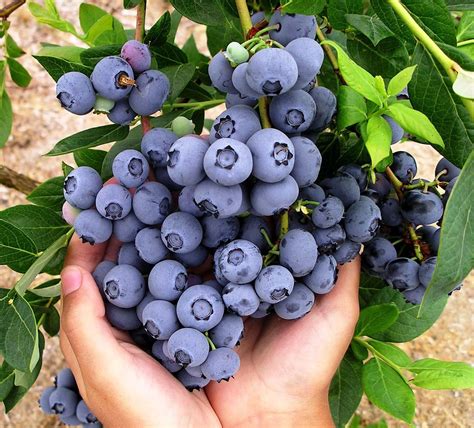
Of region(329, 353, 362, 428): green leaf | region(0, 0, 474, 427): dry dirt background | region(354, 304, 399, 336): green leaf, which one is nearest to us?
region(354, 304, 399, 336): green leaf

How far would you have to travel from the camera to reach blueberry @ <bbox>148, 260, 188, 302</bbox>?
0.80 m

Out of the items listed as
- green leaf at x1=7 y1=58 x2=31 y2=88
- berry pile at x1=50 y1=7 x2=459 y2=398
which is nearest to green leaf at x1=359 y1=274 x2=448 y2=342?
berry pile at x1=50 y1=7 x2=459 y2=398

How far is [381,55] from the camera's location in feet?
2.81

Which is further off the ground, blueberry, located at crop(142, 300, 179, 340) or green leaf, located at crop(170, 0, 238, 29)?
green leaf, located at crop(170, 0, 238, 29)

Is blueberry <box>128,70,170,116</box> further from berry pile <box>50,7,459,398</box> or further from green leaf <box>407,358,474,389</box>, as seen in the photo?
green leaf <box>407,358,474,389</box>

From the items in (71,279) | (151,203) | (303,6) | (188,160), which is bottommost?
(71,279)

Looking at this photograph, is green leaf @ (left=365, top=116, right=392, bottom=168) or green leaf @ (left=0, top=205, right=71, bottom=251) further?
green leaf @ (left=0, top=205, right=71, bottom=251)

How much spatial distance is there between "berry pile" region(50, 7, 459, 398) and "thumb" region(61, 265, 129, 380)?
3 cm

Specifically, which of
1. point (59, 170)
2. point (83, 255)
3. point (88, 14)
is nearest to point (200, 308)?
point (83, 255)

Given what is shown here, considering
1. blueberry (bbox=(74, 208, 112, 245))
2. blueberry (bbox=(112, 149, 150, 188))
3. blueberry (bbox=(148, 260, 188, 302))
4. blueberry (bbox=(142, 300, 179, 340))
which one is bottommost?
blueberry (bbox=(142, 300, 179, 340))

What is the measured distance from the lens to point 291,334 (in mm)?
1058

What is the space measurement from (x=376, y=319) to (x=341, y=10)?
0.52 metres

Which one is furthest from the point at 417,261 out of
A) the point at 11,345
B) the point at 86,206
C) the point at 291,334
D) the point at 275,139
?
the point at 11,345

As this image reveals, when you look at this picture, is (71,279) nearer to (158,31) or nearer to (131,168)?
(131,168)
